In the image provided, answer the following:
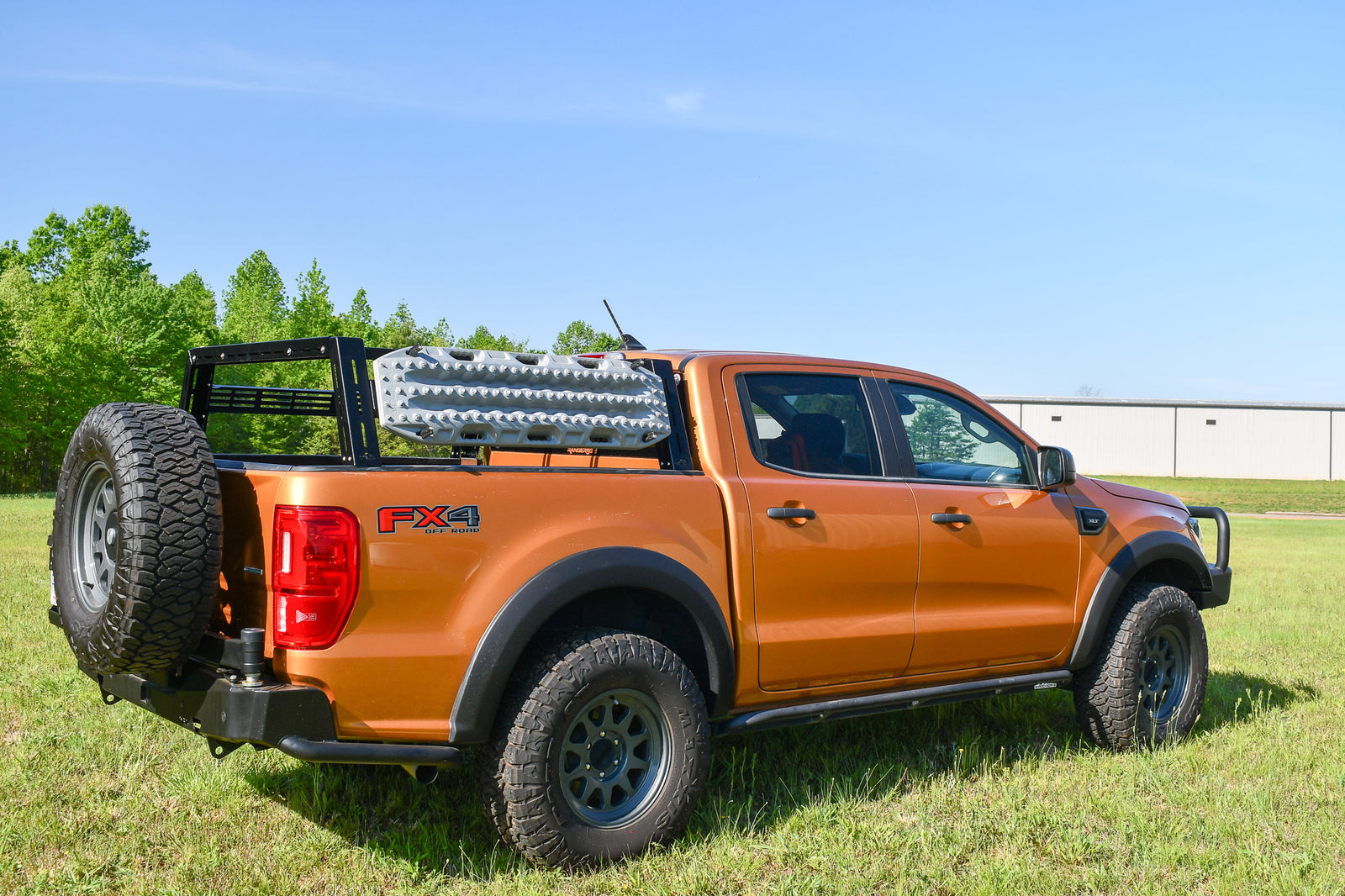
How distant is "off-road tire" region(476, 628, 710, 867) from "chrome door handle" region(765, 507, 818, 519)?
2.29 ft

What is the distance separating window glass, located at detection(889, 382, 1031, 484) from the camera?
5.03 metres

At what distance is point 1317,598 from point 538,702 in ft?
37.1

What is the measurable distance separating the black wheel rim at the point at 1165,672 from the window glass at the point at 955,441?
4.11ft

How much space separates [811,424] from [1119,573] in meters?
1.95

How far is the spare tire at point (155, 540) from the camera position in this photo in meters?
3.18

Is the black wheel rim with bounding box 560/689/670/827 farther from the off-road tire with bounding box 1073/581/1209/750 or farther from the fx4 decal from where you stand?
the off-road tire with bounding box 1073/581/1209/750

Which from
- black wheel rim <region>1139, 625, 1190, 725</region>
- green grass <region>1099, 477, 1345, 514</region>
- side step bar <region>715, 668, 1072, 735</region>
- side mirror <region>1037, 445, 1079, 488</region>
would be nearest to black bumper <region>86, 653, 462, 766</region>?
side step bar <region>715, 668, 1072, 735</region>

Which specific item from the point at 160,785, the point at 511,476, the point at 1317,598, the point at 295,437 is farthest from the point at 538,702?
the point at 295,437

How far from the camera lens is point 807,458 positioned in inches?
180

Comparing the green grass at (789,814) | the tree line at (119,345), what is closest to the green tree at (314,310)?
the tree line at (119,345)

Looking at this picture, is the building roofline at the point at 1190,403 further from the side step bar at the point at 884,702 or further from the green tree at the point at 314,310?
the side step bar at the point at 884,702

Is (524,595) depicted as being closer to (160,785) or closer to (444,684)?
(444,684)

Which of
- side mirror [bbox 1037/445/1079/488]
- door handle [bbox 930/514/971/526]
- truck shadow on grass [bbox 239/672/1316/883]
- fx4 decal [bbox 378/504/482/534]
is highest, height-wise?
side mirror [bbox 1037/445/1079/488]

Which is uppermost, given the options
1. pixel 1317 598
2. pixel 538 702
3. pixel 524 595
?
pixel 524 595
